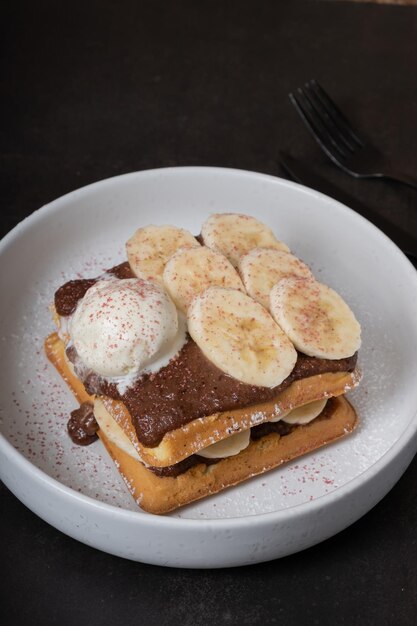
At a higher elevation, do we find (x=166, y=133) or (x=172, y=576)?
(x=166, y=133)

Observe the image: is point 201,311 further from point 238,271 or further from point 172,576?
point 172,576

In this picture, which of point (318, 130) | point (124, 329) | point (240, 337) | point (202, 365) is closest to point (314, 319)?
point (240, 337)

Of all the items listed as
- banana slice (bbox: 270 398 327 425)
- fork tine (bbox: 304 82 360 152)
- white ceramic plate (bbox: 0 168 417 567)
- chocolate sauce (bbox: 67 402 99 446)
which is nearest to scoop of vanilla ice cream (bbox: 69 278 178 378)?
chocolate sauce (bbox: 67 402 99 446)

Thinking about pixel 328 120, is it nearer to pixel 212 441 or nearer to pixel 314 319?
pixel 314 319

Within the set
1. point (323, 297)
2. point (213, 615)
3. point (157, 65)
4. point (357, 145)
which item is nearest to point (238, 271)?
point (323, 297)

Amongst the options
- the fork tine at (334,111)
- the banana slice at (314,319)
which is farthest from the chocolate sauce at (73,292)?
the fork tine at (334,111)

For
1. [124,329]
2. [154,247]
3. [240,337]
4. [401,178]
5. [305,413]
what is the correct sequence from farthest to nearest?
[401,178], [154,247], [305,413], [240,337], [124,329]
